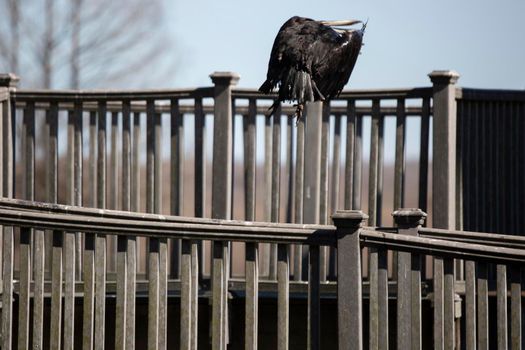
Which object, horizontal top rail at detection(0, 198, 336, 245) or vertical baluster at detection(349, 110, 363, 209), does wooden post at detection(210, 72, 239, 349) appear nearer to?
vertical baluster at detection(349, 110, 363, 209)

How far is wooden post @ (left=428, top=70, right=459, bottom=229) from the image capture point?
9289 millimetres

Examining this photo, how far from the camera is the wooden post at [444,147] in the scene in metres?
9.29

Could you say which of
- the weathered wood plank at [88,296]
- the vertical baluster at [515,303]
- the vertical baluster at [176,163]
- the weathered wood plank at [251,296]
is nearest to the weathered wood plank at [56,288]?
the weathered wood plank at [88,296]

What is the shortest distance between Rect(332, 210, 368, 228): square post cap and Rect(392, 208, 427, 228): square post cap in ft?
2.14

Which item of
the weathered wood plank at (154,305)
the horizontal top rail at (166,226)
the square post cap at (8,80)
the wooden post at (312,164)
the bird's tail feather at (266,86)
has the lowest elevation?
the weathered wood plank at (154,305)

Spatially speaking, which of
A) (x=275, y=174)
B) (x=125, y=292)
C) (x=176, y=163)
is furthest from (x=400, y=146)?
(x=125, y=292)

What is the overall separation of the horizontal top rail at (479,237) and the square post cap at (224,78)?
9.35ft

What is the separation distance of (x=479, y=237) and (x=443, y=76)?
2.44 meters

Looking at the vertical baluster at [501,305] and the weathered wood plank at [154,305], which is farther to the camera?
the weathered wood plank at [154,305]

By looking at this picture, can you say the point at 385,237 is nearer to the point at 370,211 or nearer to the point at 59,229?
the point at 59,229

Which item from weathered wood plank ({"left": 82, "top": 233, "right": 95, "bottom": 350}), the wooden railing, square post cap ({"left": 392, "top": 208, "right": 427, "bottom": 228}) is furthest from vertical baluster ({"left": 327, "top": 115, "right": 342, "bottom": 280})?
weathered wood plank ({"left": 82, "top": 233, "right": 95, "bottom": 350})

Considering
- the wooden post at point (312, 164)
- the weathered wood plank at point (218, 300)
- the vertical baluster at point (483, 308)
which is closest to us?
the vertical baluster at point (483, 308)

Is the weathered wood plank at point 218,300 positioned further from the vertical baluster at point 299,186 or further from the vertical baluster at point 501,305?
the vertical baluster at point 299,186

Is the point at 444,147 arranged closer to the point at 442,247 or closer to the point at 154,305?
the point at 442,247
